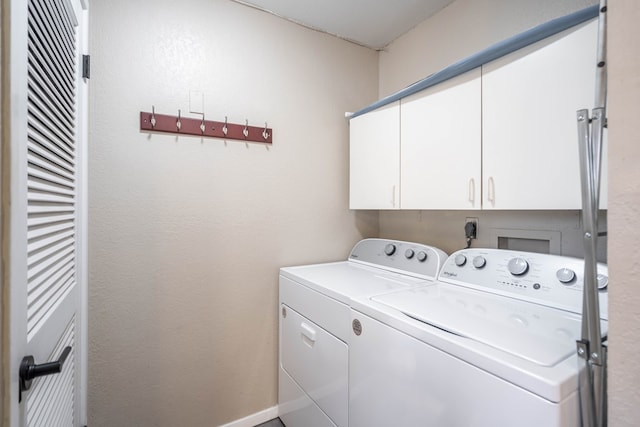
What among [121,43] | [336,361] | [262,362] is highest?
[121,43]

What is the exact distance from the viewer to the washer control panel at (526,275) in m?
1.00

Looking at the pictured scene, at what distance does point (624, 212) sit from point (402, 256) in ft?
4.07

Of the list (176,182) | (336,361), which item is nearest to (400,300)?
(336,361)

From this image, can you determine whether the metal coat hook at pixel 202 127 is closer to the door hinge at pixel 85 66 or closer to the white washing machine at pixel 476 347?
the door hinge at pixel 85 66

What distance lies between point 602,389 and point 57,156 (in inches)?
61.1

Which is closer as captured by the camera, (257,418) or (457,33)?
(457,33)

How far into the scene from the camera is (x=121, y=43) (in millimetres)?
1408

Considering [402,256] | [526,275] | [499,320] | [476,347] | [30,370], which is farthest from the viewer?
[402,256]

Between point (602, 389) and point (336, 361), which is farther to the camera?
point (336, 361)

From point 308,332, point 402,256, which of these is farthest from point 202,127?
point 402,256

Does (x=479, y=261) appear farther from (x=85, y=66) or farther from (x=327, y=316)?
(x=85, y=66)

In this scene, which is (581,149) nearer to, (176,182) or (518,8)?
(518,8)

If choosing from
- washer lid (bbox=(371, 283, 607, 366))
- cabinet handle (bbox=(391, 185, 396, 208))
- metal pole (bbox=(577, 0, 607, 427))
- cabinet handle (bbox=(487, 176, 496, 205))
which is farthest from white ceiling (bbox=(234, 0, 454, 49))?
washer lid (bbox=(371, 283, 607, 366))

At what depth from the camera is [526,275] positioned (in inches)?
45.6
